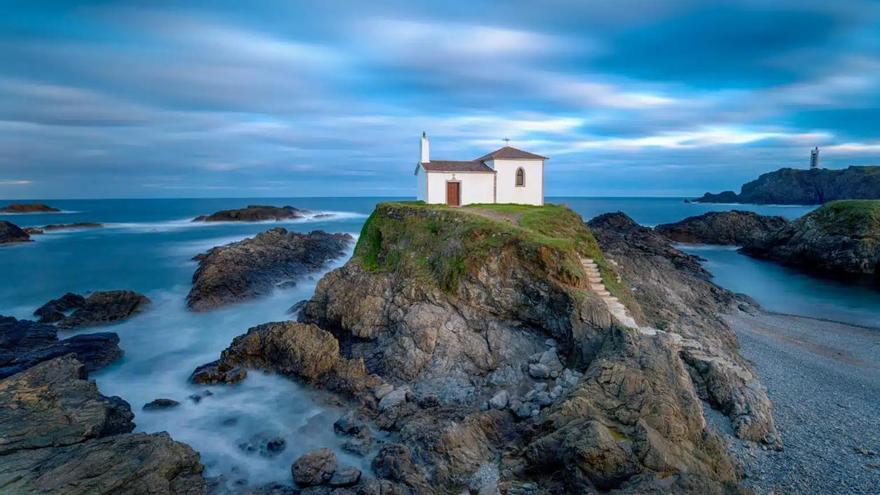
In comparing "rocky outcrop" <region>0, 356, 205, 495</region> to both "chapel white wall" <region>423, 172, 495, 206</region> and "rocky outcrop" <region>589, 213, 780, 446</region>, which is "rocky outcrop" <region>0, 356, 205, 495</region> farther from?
"chapel white wall" <region>423, 172, 495, 206</region>

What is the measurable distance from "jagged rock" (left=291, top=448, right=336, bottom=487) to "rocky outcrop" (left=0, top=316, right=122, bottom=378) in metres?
9.52

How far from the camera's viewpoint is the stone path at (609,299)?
45.8ft

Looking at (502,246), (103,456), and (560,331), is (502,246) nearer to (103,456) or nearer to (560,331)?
(560,331)

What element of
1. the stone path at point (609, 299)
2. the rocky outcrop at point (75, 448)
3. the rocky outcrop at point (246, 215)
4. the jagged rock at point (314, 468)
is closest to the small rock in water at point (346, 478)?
the jagged rock at point (314, 468)

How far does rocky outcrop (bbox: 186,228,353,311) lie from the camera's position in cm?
2325

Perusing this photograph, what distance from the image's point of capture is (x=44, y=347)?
16.3 metres

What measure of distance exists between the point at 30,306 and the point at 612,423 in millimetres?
26092

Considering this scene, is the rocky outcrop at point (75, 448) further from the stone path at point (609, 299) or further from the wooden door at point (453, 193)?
the wooden door at point (453, 193)

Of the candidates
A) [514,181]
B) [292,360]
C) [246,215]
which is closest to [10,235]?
[246,215]

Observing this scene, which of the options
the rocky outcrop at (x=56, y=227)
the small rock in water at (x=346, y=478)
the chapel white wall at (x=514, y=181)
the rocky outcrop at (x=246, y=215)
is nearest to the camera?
the small rock in water at (x=346, y=478)

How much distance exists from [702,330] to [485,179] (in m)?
15.0

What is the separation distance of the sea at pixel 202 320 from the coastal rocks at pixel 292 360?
404 millimetres

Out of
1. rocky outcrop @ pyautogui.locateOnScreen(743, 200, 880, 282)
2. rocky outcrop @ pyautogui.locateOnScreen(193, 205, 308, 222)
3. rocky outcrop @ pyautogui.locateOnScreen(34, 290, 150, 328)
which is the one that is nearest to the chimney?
rocky outcrop @ pyautogui.locateOnScreen(34, 290, 150, 328)

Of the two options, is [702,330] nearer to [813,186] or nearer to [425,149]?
[425,149]
